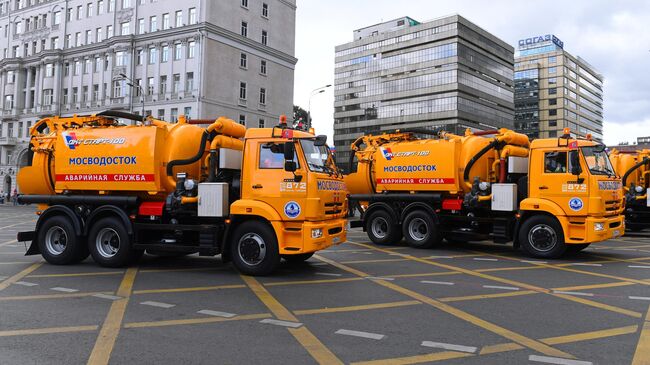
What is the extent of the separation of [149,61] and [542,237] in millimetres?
51328

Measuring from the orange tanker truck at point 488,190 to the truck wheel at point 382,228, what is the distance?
0.03m

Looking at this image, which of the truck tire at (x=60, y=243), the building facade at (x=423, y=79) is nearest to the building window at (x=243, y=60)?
the building facade at (x=423, y=79)

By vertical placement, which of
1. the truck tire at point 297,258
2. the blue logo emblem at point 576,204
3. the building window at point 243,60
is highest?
the building window at point 243,60

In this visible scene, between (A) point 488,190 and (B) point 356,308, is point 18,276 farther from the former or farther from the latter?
(A) point 488,190

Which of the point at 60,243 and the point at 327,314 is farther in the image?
the point at 60,243

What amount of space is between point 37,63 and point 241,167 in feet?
224

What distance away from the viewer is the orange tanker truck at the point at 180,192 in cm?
873

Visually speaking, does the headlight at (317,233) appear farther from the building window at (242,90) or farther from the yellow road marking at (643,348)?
the building window at (242,90)

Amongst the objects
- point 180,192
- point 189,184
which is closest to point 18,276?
point 180,192

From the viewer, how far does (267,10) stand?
189ft

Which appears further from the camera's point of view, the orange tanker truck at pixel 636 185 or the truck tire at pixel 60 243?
the orange tanker truck at pixel 636 185

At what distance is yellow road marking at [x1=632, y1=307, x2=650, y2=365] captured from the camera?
4.54 meters

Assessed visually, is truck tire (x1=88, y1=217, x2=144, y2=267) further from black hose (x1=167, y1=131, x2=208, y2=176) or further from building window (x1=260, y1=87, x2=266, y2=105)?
building window (x1=260, y1=87, x2=266, y2=105)

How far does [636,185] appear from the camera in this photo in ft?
60.4
